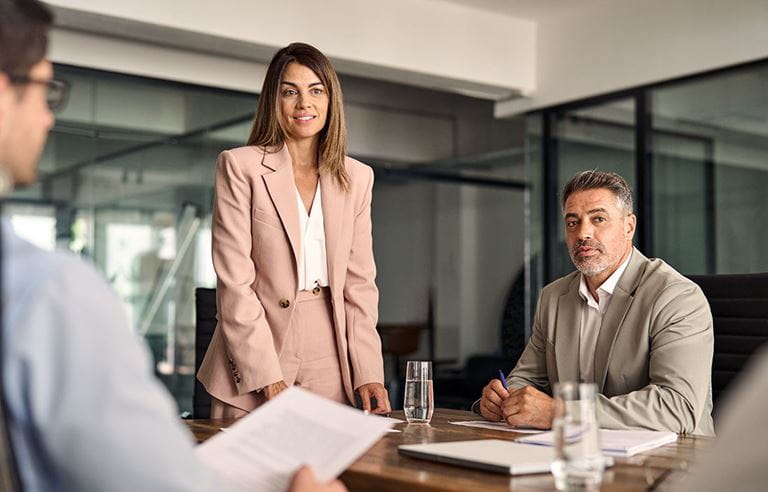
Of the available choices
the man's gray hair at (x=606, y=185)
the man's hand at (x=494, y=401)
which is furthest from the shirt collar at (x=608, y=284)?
the man's hand at (x=494, y=401)

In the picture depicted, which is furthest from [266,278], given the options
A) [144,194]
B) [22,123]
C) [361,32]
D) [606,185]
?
[361,32]

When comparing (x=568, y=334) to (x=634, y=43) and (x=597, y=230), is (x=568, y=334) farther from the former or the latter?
(x=634, y=43)

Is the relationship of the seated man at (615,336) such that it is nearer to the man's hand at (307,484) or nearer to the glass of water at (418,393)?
the glass of water at (418,393)

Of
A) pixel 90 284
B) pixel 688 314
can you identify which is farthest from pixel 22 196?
pixel 90 284

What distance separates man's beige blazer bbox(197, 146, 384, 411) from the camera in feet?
8.19

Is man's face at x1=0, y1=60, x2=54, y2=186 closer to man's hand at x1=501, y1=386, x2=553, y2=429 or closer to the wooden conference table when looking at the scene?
the wooden conference table

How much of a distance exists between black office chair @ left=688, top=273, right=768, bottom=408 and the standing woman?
0.94m

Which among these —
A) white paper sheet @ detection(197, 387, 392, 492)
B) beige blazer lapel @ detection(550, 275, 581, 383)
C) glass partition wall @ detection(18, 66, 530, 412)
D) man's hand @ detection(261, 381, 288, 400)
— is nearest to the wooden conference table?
white paper sheet @ detection(197, 387, 392, 492)

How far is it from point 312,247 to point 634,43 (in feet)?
13.0

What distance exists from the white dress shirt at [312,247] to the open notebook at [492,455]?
940mm

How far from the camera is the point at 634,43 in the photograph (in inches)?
235

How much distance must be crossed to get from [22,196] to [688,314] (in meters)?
3.87

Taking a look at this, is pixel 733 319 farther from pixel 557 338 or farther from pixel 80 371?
pixel 80 371

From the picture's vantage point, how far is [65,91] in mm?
1263
